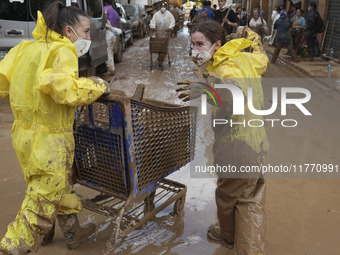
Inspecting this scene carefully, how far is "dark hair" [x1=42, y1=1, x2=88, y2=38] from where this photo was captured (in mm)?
2510

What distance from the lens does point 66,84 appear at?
7.58 feet

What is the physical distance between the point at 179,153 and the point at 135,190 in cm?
62

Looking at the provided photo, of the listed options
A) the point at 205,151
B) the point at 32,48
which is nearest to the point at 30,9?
the point at 205,151

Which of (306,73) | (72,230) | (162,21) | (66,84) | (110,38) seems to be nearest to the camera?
(66,84)

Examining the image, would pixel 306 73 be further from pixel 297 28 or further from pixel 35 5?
pixel 35 5

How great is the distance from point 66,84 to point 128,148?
0.61 meters

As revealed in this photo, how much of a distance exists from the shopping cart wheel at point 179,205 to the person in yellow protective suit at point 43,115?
3.92ft

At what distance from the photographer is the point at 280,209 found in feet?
12.0

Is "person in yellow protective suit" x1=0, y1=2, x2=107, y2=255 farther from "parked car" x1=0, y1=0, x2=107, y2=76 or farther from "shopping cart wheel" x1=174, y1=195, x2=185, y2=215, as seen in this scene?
"parked car" x1=0, y1=0, x2=107, y2=76

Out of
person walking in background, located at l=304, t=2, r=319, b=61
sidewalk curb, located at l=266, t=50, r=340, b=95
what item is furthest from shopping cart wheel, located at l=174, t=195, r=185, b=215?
person walking in background, located at l=304, t=2, r=319, b=61

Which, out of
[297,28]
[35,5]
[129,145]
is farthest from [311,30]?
[129,145]

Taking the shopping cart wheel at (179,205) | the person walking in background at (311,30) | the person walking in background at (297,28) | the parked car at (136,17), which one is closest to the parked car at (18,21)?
the shopping cart wheel at (179,205)

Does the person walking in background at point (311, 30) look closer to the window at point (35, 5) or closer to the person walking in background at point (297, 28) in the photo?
the person walking in background at point (297, 28)

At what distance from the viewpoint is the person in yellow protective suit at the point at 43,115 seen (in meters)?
2.46
